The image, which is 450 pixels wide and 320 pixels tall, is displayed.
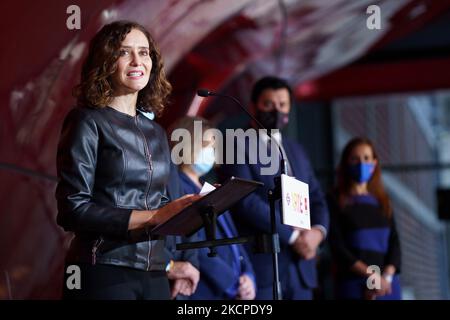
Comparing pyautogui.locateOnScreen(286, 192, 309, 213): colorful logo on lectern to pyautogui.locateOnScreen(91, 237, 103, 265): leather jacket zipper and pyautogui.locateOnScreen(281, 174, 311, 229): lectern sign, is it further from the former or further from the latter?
pyautogui.locateOnScreen(91, 237, 103, 265): leather jacket zipper

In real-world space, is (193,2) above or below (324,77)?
below

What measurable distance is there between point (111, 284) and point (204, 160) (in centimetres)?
139

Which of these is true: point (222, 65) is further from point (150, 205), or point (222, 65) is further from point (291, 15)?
point (150, 205)

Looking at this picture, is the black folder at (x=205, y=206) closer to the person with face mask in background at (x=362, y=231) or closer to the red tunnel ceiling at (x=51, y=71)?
the red tunnel ceiling at (x=51, y=71)

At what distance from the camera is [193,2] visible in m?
Answer: 4.18

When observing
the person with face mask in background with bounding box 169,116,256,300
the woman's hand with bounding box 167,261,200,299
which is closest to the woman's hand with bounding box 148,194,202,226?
the woman's hand with bounding box 167,261,200,299

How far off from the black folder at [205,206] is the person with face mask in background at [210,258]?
115 centimetres

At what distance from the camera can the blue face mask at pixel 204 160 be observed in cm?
348

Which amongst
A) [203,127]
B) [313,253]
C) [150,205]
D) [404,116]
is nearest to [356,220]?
[313,253]

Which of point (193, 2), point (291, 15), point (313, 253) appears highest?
point (291, 15)

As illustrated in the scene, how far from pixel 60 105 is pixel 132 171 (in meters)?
1.39

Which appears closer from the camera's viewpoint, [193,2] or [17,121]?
[17,121]

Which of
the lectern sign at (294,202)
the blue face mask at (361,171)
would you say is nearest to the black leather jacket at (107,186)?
the lectern sign at (294,202)

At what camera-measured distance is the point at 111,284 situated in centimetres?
216
